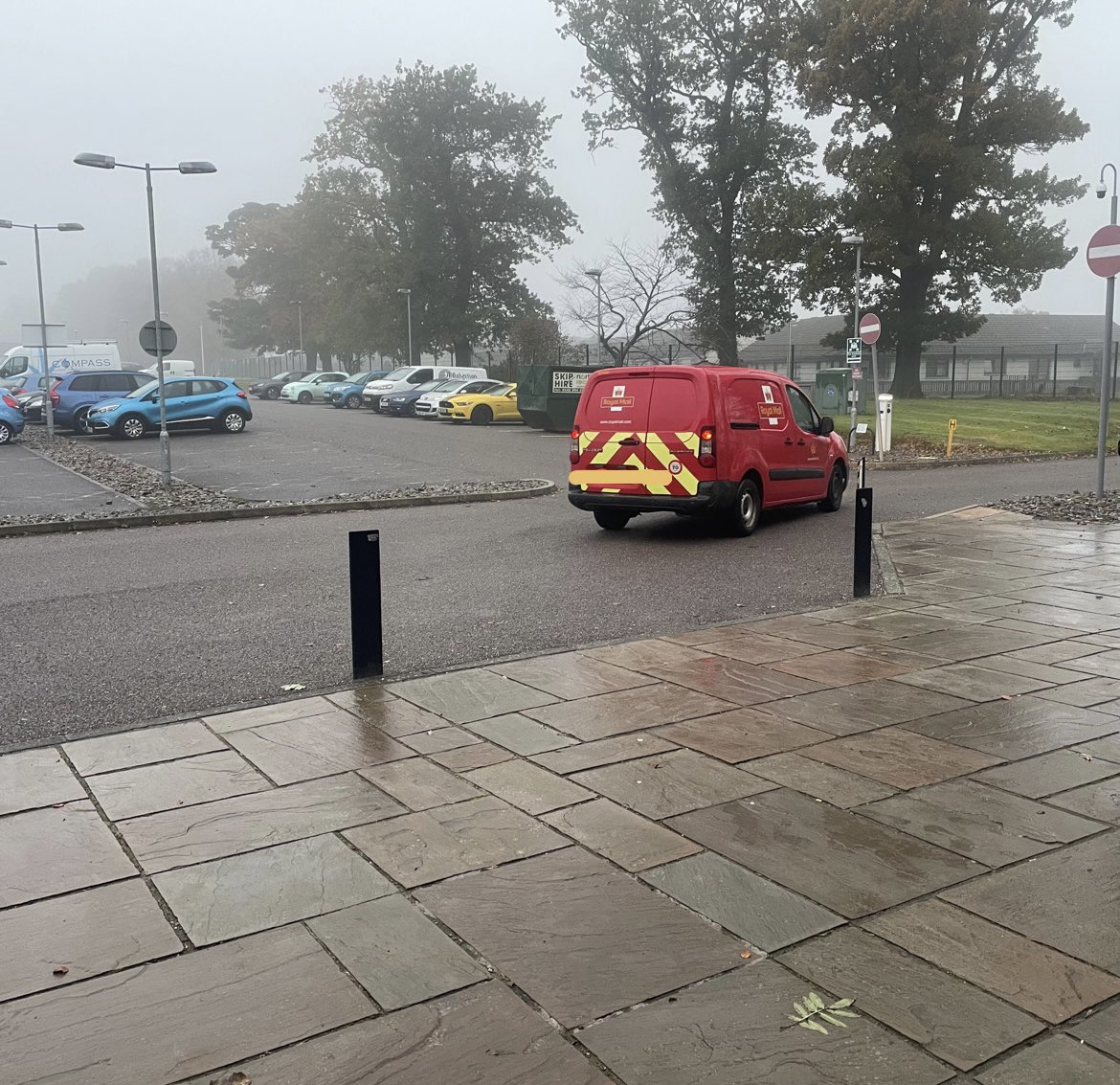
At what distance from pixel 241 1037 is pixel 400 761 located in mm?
2050

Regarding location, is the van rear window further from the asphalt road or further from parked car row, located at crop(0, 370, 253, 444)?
parked car row, located at crop(0, 370, 253, 444)

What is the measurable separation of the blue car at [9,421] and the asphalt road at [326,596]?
1796 centimetres

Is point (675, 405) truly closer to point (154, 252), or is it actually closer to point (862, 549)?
point (862, 549)

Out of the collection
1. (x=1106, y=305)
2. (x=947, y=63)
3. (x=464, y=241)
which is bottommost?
(x=1106, y=305)

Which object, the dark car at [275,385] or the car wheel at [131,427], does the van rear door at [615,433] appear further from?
the dark car at [275,385]

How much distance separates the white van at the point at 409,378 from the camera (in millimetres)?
43156

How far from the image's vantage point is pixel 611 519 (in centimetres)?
1264

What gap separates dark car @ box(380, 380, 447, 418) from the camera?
41188mm

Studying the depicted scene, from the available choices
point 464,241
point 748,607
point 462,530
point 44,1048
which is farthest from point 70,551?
point 464,241

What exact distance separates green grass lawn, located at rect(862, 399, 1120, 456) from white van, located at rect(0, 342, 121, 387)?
1174 inches

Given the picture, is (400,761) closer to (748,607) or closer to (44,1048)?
(44,1048)

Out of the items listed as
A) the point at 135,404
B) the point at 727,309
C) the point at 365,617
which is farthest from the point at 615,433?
the point at 727,309

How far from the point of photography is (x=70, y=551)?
1163 centimetres

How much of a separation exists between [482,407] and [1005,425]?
630 inches
